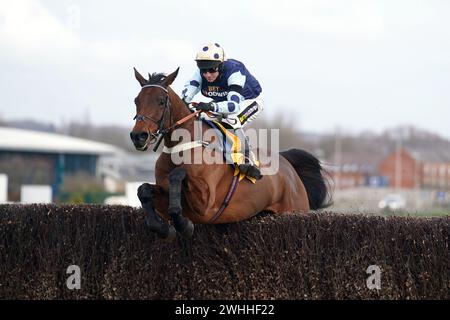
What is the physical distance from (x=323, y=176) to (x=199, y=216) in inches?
120

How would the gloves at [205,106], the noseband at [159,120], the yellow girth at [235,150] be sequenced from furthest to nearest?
the yellow girth at [235,150], the gloves at [205,106], the noseband at [159,120]

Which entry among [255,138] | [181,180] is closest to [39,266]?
[181,180]

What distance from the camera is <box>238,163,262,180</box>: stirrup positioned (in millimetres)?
7812

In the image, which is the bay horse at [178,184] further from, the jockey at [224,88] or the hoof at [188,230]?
the jockey at [224,88]

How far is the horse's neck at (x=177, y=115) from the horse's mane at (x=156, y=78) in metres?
0.22

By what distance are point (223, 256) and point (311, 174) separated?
2.74 meters

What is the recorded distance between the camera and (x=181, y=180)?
7027mm

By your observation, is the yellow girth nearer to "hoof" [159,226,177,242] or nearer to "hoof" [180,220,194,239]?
"hoof" [180,220,194,239]

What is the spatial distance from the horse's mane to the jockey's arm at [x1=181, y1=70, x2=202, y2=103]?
0.68m

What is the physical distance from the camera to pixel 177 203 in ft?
22.7

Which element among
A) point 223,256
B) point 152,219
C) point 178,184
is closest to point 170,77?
point 178,184

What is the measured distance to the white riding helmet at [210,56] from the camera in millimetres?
7617

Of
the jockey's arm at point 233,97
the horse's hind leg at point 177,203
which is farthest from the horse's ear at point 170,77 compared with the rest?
the horse's hind leg at point 177,203
